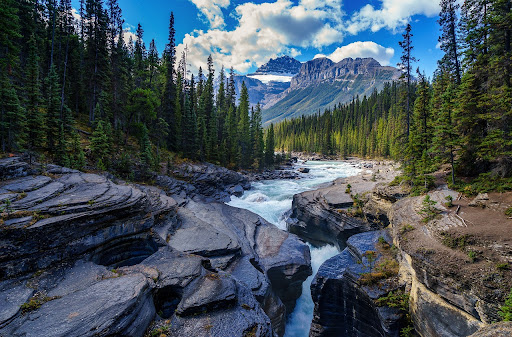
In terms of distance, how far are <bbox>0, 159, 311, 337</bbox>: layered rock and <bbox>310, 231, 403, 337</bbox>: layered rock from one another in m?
2.54

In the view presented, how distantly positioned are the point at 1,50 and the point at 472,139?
41848 millimetres

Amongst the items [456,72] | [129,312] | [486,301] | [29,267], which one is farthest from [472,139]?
[29,267]

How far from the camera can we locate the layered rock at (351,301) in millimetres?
9830

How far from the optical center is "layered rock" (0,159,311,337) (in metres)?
5.89

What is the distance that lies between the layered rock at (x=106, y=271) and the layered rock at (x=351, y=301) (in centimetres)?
254

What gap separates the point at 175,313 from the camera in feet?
23.6

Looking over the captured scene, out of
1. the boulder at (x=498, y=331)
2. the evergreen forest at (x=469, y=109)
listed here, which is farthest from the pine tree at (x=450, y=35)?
the boulder at (x=498, y=331)

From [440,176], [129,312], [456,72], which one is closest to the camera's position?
[129,312]

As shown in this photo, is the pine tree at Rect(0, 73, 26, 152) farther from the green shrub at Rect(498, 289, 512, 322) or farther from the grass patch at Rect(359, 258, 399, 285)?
the green shrub at Rect(498, 289, 512, 322)

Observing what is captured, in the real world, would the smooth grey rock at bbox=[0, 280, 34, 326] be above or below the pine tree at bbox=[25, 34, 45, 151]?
below

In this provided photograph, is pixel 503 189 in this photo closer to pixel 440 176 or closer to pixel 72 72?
pixel 440 176

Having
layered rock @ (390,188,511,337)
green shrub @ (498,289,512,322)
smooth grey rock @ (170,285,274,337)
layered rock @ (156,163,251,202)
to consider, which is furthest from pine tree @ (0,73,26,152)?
green shrub @ (498,289,512,322)

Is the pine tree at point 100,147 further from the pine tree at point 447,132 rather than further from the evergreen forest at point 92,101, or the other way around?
the pine tree at point 447,132

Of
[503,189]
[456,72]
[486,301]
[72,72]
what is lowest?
[486,301]
